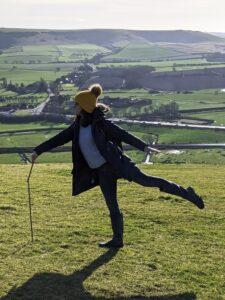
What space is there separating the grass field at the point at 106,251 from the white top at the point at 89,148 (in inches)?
72.8

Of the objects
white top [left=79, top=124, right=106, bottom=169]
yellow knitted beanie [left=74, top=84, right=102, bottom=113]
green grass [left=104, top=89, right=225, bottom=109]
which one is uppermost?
yellow knitted beanie [left=74, top=84, right=102, bottom=113]

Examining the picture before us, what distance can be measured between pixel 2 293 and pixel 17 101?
14983 cm

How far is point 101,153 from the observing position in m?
9.51

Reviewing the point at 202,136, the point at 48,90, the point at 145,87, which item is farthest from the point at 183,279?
the point at 145,87

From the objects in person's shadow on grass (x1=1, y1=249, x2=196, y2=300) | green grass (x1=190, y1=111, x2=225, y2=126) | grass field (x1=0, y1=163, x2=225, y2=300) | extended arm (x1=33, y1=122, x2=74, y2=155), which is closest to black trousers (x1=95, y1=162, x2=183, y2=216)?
extended arm (x1=33, y1=122, x2=74, y2=155)

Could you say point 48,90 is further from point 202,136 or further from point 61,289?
point 61,289

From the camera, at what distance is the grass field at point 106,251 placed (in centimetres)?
848

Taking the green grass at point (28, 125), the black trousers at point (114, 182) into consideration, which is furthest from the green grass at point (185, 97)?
the black trousers at point (114, 182)

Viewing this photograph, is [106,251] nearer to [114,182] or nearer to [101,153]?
[114,182]

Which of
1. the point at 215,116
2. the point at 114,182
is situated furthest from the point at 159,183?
the point at 215,116

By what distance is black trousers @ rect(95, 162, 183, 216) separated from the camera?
941 cm

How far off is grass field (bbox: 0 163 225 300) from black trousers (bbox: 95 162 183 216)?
1098mm

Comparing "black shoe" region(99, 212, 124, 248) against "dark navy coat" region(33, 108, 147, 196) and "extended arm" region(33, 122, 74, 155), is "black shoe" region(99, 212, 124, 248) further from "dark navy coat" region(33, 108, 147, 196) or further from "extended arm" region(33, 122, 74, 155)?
"extended arm" region(33, 122, 74, 155)

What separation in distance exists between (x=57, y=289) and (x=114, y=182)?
2.49 m
